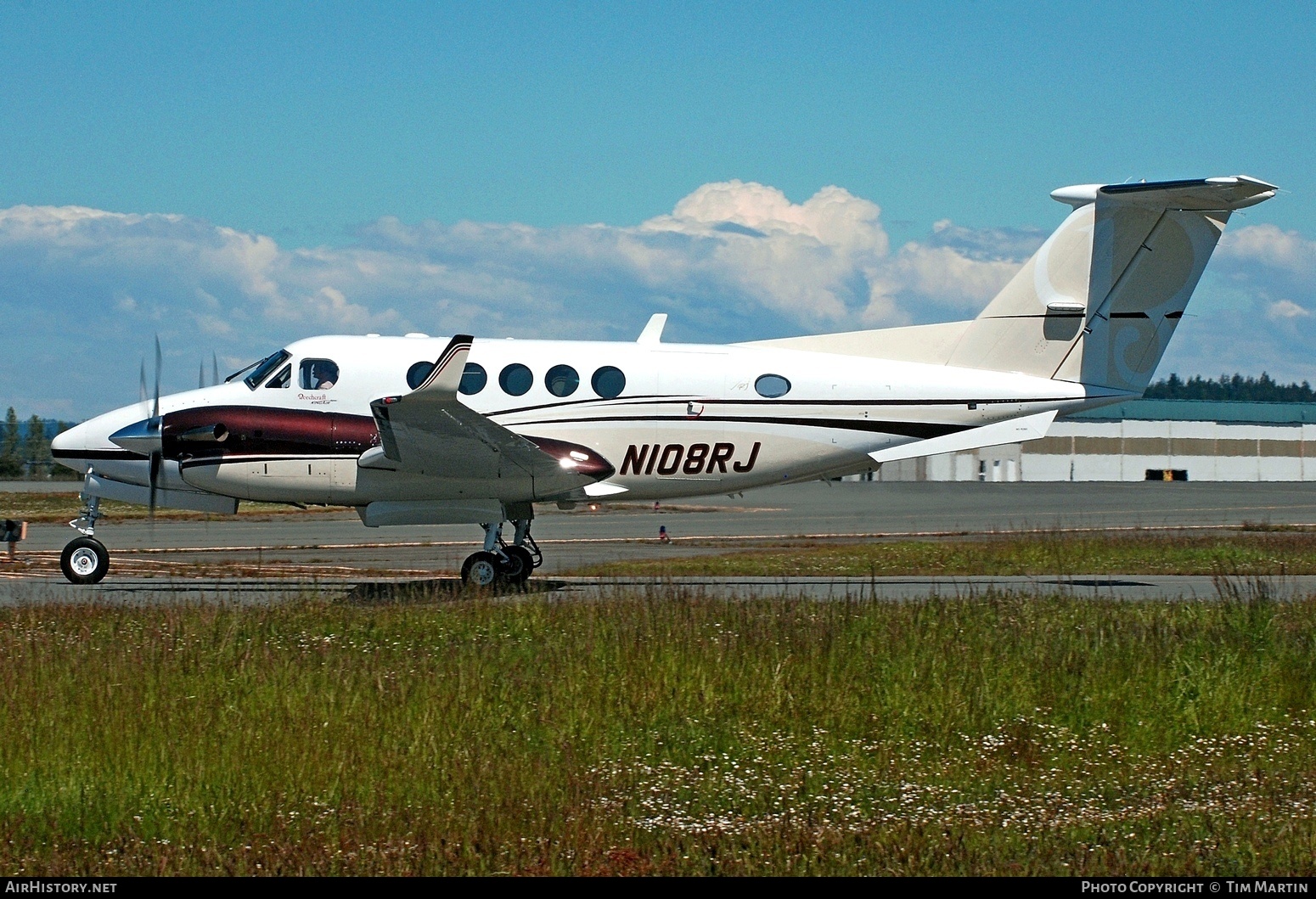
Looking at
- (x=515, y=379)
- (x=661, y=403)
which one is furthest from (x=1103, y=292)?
(x=515, y=379)

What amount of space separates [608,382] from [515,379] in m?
1.31

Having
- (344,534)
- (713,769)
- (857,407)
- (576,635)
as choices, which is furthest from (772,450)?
(344,534)

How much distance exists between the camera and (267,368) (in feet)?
58.1

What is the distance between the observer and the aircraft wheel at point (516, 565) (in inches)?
701

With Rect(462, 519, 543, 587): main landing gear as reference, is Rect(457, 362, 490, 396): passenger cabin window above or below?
above

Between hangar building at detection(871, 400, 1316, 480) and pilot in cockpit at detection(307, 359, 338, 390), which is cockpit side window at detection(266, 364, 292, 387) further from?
hangar building at detection(871, 400, 1316, 480)

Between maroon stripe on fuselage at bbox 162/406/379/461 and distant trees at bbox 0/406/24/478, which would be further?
distant trees at bbox 0/406/24/478

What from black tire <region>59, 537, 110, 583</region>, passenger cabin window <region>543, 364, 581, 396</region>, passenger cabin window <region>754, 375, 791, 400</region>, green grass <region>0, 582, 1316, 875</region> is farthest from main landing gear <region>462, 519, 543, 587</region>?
black tire <region>59, 537, 110, 583</region>

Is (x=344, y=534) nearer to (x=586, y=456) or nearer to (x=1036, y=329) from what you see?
(x=586, y=456)

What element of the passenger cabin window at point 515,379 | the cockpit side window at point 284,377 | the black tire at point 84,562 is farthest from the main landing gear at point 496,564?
the black tire at point 84,562

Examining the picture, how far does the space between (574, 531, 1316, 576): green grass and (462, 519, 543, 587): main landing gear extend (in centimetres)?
353

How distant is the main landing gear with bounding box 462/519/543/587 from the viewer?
691 inches

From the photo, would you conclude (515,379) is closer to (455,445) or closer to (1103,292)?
(455,445)

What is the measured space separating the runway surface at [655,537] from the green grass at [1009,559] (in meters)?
1.62
